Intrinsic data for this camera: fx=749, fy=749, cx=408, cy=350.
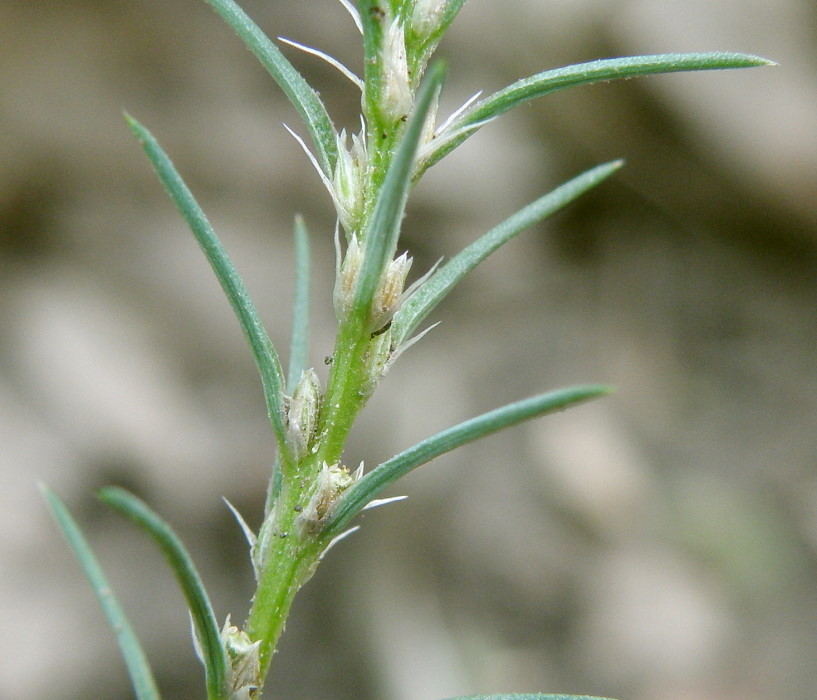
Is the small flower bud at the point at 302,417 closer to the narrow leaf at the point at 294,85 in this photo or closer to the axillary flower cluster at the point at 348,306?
the axillary flower cluster at the point at 348,306

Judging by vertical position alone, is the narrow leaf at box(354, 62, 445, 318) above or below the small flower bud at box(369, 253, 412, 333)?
above

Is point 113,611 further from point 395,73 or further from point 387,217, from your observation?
point 395,73

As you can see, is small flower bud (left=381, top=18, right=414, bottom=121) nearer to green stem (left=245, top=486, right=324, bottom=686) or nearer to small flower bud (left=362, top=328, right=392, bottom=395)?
small flower bud (left=362, top=328, right=392, bottom=395)

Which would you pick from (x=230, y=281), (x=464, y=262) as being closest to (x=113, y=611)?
(x=230, y=281)

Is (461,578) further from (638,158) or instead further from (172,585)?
(638,158)

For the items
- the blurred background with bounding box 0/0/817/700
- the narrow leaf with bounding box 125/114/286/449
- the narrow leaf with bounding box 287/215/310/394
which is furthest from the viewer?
the blurred background with bounding box 0/0/817/700

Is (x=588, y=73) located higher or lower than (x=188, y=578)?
higher

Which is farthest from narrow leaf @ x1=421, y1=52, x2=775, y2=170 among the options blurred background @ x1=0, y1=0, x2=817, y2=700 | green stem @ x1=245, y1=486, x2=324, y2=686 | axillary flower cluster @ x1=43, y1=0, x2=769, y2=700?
blurred background @ x1=0, y1=0, x2=817, y2=700
